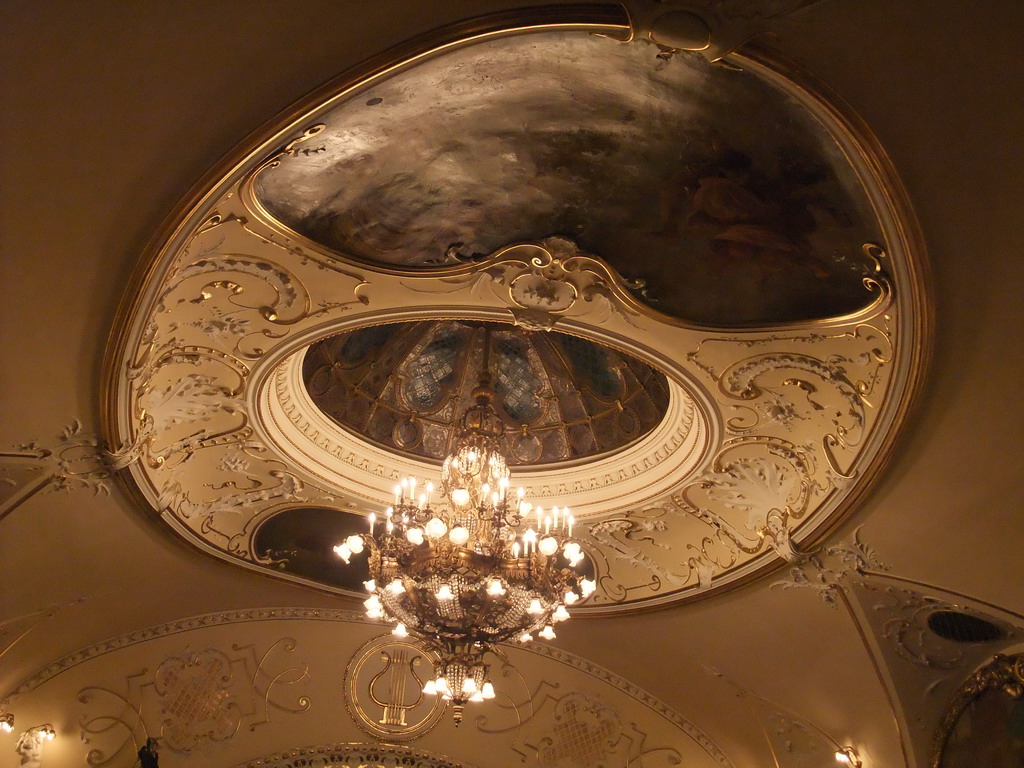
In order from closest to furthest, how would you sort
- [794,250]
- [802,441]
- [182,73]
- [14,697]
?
[182,73], [794,250], [802,441], [14,697]

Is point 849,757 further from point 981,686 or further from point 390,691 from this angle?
point 390,691

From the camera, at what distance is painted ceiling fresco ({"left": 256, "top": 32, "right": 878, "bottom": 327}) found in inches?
186

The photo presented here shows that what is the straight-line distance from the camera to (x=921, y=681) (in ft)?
26.2

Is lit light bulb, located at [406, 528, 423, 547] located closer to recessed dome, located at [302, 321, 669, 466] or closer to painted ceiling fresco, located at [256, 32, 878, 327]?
painted ceiling fresco, located at [256, 32, 878, 327]

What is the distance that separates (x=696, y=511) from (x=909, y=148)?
15.2ft

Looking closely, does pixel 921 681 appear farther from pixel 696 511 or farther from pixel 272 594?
pixel 272 594

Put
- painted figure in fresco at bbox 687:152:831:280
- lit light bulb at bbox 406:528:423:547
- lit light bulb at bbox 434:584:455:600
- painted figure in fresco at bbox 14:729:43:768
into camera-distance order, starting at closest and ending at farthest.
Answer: painted figure in fresco at bbox 687:152:831:280 → lit light bulb at bbox 434:584:455:600 → lit light bulb at bbox 406:528:423:547 → painted figure in fresco at bbox 14:729:43:768

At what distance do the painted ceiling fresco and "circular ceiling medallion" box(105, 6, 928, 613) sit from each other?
0.05 ft

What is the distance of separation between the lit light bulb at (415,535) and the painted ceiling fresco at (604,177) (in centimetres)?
192

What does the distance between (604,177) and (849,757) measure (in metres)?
6.55

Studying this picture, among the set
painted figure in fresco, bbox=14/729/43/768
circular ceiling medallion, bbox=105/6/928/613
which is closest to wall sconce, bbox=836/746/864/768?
circular ceiling medallion, bbox=105/6/928/613

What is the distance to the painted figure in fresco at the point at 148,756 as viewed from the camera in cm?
933

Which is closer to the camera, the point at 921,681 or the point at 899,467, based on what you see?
A: the point at 899,467

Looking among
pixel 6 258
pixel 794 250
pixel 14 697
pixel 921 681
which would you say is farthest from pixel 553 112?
pixel 14 697
